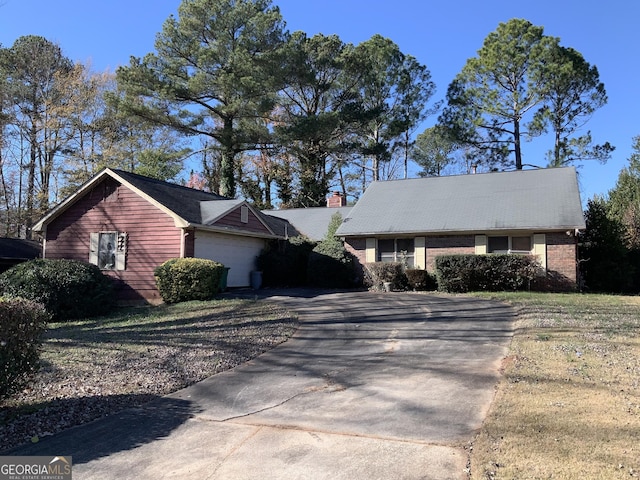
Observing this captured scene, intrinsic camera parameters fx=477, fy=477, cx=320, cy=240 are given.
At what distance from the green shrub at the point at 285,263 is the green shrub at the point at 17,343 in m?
15.6

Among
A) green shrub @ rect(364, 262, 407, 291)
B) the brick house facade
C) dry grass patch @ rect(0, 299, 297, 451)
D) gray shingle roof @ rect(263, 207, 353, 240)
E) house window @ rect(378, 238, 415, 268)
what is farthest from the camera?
gray shingle roof @ rect(263, 207, 353, 240)

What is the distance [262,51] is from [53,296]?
72.9 ft

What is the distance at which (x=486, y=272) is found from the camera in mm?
17547

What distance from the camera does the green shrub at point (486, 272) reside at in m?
17.5

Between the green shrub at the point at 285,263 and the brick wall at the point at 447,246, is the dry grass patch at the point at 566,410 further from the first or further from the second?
the green shrub at the point at 285,263

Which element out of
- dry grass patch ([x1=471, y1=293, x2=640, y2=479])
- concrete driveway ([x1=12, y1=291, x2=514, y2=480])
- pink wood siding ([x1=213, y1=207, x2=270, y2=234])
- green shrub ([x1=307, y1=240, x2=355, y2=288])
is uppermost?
pink wood siding ([x1=213, y1=207, x2=270, y2=234])

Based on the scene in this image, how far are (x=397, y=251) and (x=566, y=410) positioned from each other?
1624 centimetres

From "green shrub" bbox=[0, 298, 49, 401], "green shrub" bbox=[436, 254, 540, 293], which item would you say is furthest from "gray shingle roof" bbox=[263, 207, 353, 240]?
"green shrub" bbox=[0, 298, 49, 401]

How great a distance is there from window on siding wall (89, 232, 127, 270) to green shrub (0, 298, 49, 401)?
1299 cm

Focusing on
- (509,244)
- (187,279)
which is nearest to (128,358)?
(187,279)

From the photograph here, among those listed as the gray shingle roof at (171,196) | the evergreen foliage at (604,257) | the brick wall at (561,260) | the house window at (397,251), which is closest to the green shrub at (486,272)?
the brick wall at (561,260)

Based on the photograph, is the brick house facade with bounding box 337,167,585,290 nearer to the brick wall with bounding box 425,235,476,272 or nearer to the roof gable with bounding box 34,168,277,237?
the brick wall with bounding box 425,235,476,272

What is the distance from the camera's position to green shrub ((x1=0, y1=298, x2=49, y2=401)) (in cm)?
520

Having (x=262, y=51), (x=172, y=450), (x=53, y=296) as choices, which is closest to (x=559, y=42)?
(x=262, y=51)
